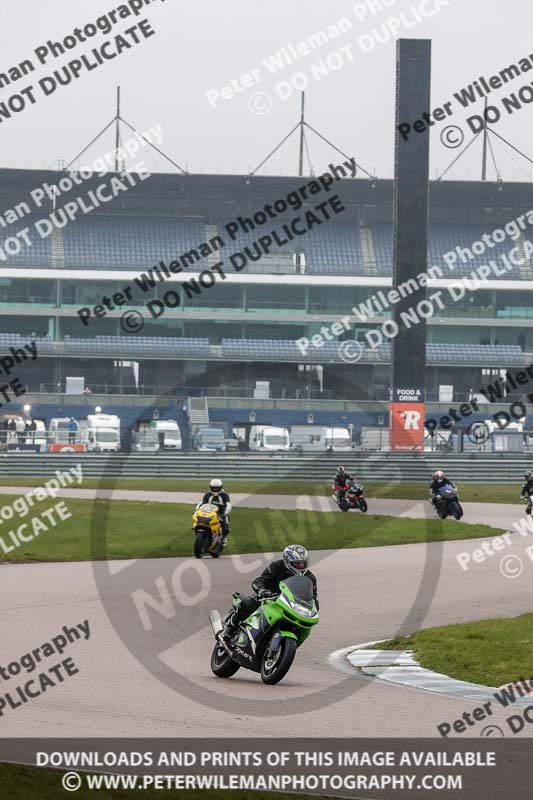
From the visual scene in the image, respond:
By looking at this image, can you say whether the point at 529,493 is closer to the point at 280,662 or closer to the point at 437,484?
the point at 437,484

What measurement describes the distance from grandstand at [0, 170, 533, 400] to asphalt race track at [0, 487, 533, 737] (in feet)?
171

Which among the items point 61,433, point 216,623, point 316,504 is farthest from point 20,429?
point 216,623

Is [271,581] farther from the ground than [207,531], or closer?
farther from the ground

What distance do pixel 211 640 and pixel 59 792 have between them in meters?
7.72

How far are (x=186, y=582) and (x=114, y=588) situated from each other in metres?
1.40

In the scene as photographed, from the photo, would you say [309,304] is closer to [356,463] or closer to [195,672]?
[356,463]

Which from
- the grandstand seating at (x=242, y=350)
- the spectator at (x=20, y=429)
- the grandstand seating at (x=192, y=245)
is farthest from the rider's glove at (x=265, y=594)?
the grandstand seating at (x=192, y=245)

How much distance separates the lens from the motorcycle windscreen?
1136 cm

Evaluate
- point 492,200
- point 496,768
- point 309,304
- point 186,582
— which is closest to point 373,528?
point 186,582

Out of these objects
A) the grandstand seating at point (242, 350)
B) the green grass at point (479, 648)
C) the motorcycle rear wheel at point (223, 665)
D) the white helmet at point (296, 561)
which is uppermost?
the grandstand seating at point (242, 350)

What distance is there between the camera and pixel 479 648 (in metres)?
13.6

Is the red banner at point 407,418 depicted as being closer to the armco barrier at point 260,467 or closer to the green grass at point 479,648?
the armco barrier at point 260,467

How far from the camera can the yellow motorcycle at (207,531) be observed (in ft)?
74.4

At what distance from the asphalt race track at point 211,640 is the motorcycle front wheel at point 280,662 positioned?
0.47ft
